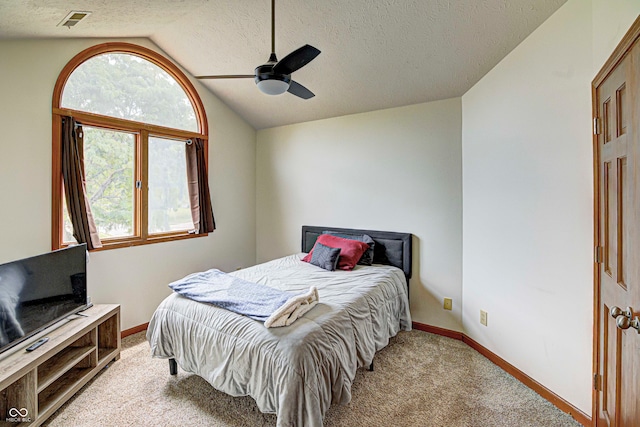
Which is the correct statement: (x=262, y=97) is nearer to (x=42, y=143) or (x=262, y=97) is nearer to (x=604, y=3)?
(x=42, y=143)

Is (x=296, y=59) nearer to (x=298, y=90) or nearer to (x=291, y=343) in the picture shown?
(x=298, y=90)

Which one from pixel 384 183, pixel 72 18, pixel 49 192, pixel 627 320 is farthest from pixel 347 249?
pixel 72 18

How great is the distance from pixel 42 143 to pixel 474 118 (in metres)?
3.85

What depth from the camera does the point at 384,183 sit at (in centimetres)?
339

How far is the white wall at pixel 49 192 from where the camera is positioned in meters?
2.33

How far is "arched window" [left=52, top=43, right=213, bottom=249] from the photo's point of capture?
2.63 meters

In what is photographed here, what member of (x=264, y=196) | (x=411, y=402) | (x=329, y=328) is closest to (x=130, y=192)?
(x=264, y=196)

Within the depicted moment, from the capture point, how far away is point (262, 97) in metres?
3.64

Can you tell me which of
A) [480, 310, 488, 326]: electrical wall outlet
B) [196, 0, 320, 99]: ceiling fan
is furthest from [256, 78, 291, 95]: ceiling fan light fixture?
[480, 310, 488, 326]: electrical wall outlet

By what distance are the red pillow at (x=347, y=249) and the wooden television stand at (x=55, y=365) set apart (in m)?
1.96

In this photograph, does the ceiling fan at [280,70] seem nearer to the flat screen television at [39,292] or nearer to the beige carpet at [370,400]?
the flat screen television at [39,292]

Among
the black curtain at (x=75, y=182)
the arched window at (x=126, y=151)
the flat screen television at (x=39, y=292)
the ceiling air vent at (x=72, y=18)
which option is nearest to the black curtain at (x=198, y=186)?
the arched window at (x=126, y=151)

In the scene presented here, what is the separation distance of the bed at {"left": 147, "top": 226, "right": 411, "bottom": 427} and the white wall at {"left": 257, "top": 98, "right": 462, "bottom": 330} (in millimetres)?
668

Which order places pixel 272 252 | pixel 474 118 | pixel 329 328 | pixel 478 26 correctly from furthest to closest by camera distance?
pixel 272 252
pixel 474 118
pixel 478 26
pixel 329 328
